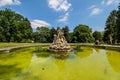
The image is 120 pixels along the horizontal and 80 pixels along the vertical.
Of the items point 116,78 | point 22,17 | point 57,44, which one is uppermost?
point 22,17

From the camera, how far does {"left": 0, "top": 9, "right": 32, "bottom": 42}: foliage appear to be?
4872cm

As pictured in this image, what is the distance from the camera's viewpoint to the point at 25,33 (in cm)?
5378

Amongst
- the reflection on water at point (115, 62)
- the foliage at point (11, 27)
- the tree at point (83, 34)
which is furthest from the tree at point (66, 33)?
the reflection on water at point (115, 62)

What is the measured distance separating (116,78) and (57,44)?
17.4 metres

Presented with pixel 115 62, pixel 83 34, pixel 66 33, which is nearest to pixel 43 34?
pixel 66 33

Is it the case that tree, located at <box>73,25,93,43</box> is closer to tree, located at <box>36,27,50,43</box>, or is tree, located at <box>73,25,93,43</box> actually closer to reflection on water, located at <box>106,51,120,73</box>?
tree, located at <box>36,27,50,43</box>

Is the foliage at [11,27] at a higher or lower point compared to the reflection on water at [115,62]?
higher

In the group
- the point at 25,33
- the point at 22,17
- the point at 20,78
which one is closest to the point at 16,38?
the point at 25,33

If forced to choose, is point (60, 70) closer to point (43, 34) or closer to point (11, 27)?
point (11, 27)

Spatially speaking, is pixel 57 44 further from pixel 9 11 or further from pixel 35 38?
pixel 35 38

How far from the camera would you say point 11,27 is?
5044 centimetres

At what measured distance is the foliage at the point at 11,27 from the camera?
48719mm

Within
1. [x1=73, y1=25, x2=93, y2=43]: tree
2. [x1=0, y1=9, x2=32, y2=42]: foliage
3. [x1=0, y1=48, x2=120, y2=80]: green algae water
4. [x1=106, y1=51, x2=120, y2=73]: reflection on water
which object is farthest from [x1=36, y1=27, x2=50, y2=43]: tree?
[x1=0, y1=48, x2=120, y2=80]: green algae water

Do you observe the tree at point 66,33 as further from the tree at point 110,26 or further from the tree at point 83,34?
the tree at point 110,26
